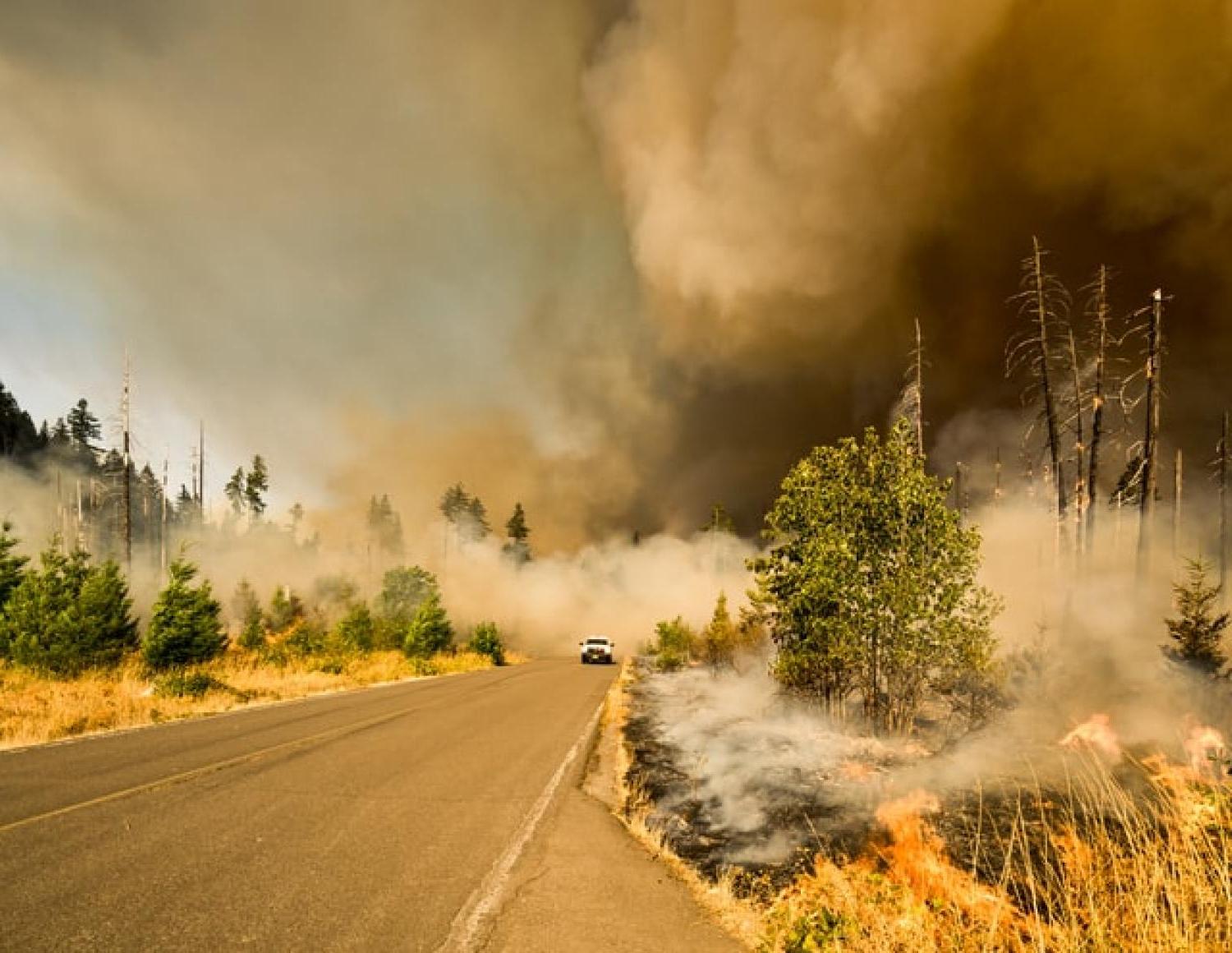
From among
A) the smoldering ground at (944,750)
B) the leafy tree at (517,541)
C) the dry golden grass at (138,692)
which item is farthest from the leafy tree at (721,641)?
the leafy tree at (517,541)

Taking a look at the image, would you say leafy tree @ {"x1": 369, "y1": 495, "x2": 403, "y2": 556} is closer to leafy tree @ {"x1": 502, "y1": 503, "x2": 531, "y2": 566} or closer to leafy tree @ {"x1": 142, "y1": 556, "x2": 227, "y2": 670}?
leafy tree @ {"x1": 502, "y1": 503, "x2": 531, "y2": 566}

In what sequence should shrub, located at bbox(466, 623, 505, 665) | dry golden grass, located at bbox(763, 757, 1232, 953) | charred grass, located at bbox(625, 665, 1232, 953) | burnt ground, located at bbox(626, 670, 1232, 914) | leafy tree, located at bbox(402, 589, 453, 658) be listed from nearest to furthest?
dry golden grass, located at bbox(763, 757, 1232, 953), charred grass, located at bbox(625, 665, 1232, 953), burnt ground, located at bbox(626, 670, 1232, 914), leafy tree, located at bbox(402, 589, 453, 658), shrub, located at bbox(466, 623, 505, 665)

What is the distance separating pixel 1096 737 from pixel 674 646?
96.8ft

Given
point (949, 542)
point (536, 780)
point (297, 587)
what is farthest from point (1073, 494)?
point (297, 587)

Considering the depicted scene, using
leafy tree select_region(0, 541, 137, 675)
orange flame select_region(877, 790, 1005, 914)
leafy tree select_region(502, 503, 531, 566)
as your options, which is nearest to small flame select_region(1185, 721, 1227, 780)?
orange flame select_region(877, 790, 1005, 914)

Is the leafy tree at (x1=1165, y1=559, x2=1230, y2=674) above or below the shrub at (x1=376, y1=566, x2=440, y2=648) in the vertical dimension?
above

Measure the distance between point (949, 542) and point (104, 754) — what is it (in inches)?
605

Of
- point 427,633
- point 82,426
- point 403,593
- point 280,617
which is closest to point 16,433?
point 82,426

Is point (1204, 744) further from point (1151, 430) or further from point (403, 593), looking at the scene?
point (403, 593)

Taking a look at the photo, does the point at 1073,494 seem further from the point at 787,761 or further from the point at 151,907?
the point at 151,907

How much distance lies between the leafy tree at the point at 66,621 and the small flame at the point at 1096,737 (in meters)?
27.8

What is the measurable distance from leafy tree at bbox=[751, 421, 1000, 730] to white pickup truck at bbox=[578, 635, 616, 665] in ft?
107

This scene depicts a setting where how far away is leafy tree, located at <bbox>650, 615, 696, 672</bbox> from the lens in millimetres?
40812

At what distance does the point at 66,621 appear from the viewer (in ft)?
65.6
